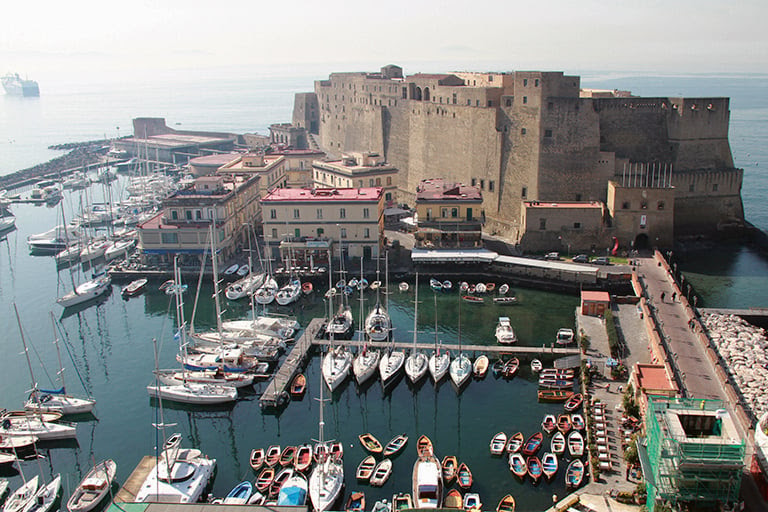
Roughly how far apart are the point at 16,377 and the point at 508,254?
35.9 metres

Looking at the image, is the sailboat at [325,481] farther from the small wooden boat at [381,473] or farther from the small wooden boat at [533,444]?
the small wooden boat at [533,444]

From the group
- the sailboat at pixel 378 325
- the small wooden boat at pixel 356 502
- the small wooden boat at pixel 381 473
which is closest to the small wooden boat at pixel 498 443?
the small wooden boat at pixel 381 473

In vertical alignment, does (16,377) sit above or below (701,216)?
below

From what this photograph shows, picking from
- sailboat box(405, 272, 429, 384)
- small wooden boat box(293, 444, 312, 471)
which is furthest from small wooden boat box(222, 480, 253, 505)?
sailboat box(405, 272, 429, 384)

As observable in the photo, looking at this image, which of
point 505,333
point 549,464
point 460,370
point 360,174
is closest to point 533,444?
point 549,464

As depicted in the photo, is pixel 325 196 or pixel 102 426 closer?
pixel 102 426

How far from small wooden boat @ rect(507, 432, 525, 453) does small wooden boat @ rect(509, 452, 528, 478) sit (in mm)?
358

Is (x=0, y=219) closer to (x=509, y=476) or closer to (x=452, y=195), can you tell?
(x=452, y=195)

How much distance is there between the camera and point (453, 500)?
26109 millimetres

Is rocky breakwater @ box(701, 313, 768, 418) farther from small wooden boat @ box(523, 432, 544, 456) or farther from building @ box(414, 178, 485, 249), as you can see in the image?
building @ box(414, 178, 485, 249)

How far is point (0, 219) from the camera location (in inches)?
2918

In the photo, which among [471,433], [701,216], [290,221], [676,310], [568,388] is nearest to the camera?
[471,433]

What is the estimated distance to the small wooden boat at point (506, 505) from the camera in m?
25.3

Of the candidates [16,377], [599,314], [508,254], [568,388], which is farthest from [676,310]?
[16,377]
